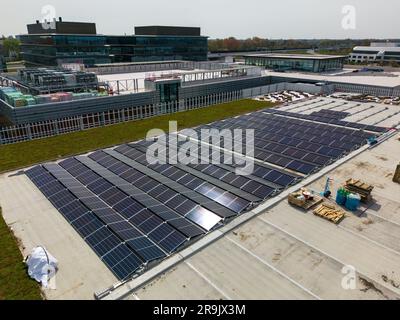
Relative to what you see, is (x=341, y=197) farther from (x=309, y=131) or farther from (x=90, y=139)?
(x=90, y=139)

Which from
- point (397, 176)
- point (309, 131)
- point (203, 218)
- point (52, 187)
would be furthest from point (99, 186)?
point (309, 131)

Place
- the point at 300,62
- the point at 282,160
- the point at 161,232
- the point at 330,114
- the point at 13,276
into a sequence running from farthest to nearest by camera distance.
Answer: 1. the point at 300,62
2. the point at 330,114
3. the point at 282,160
4. the point at 161,232
5. the point at 13,276

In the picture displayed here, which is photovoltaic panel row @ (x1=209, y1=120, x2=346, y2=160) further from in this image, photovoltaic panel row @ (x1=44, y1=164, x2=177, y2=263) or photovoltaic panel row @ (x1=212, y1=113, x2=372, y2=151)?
photovoltaic panel row @ (x1=44, y1=164, x2=177, y2=263)

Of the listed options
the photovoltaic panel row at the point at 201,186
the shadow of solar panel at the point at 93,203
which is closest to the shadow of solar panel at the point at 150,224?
the shadow of solar panel at the point at 93,203

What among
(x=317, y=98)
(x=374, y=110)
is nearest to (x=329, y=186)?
(x=374, y=110)

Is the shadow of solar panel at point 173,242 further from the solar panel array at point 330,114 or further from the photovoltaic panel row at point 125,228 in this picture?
the solar panel array at point 330,114
